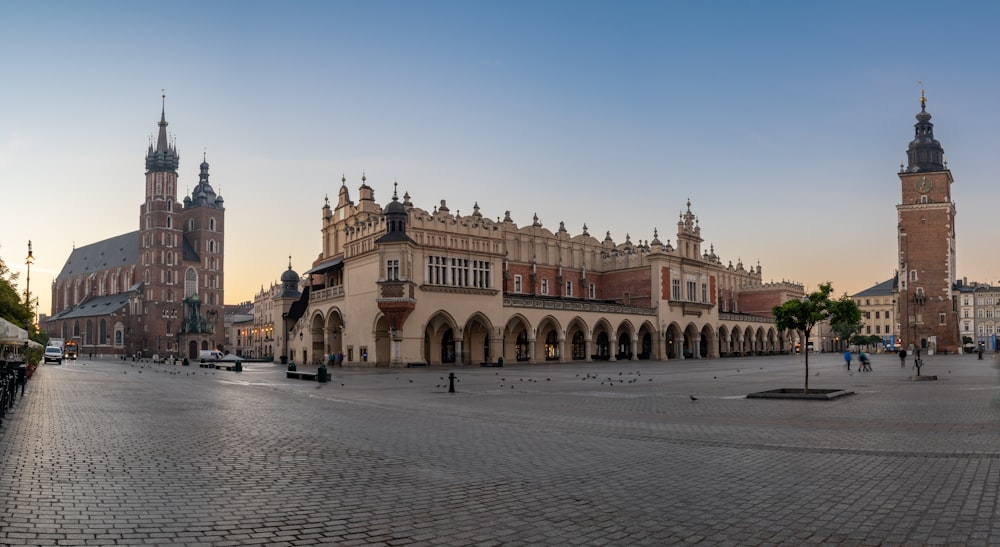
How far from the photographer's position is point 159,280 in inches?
5069

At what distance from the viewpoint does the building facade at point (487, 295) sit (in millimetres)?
54253

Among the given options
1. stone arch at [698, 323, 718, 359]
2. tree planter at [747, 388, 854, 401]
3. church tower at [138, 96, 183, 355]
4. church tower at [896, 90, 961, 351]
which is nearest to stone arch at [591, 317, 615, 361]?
stone arch at [698, 323, 718, 359]

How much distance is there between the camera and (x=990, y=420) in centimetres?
1583

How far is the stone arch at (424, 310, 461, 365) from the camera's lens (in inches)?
2216

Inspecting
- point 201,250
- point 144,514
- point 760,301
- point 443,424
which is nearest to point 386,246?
point 443,424

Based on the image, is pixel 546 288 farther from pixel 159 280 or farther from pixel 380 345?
pixel 159 280

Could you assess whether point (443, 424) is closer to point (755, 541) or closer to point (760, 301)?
point (755, 541)

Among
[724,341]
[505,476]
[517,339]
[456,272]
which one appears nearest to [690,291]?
[724,341]

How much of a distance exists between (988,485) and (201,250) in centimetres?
14241

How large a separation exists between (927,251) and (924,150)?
46.2ft

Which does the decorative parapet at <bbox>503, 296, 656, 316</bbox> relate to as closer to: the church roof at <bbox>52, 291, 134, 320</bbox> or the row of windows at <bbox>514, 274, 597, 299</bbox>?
the row of windows at <bbox>514, 274, 597, 299</bbox>

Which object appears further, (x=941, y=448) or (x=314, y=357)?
(x=314, y=357)

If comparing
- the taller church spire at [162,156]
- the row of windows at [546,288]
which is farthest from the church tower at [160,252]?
the row of windows at [546,288]

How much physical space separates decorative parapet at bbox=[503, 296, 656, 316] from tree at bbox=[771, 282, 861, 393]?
3560cm
